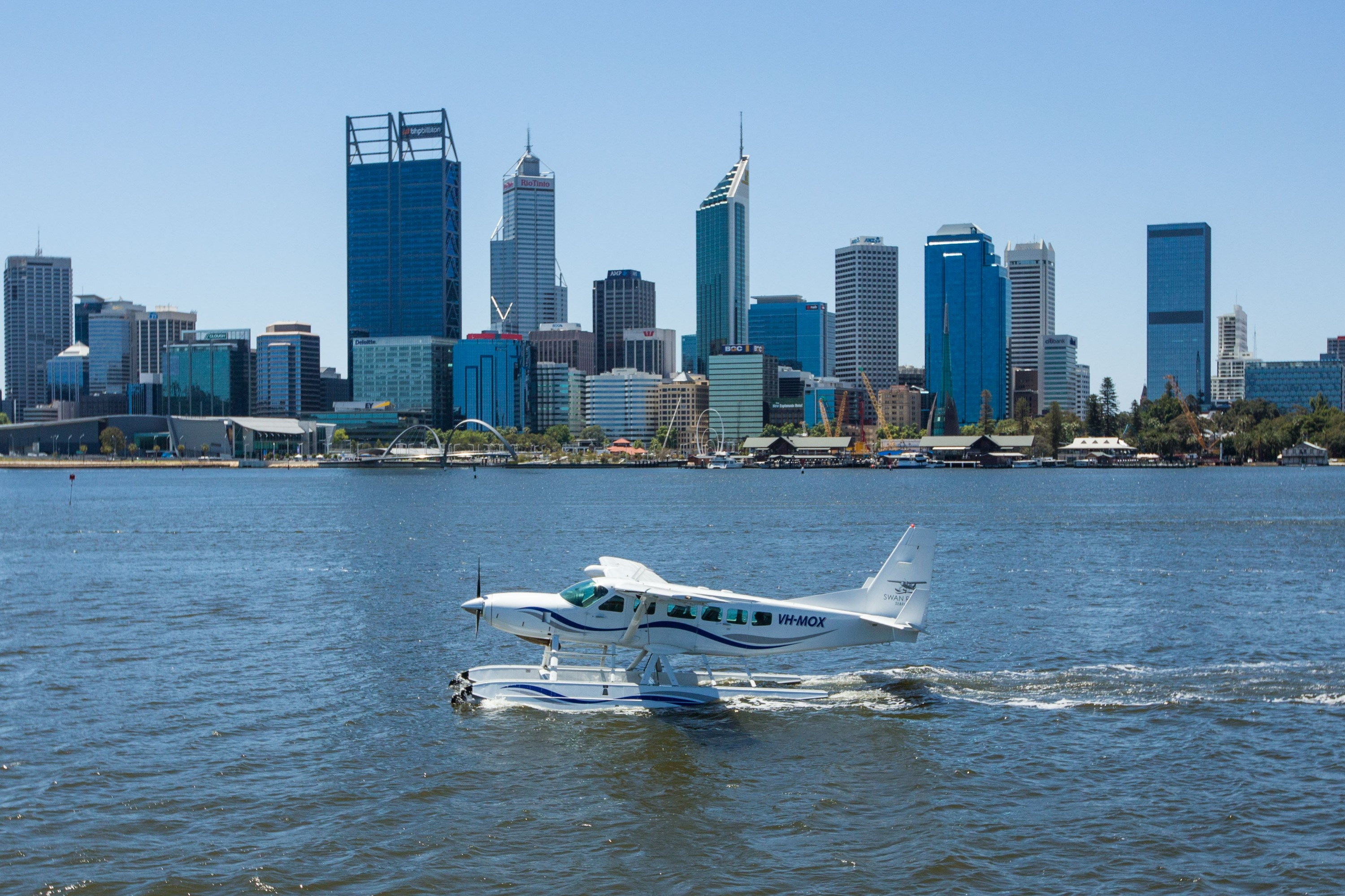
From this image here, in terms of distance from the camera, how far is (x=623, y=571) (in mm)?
25688

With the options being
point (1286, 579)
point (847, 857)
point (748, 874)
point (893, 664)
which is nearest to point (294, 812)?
point (748, 874)

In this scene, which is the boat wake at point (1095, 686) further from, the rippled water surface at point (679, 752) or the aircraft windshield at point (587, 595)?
the aircraft windshield at point (587, 595)

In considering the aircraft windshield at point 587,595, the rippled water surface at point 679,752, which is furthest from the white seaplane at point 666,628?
the rippled water surface at point 679,752

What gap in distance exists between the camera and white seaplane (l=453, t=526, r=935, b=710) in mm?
24172

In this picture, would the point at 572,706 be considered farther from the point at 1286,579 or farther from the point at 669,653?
the point at 1286,579

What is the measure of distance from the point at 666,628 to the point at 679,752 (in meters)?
3.42

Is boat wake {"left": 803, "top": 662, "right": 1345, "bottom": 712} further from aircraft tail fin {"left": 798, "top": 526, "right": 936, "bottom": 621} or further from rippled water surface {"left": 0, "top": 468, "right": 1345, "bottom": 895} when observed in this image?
aircraft tail fin {"left": 798, "top": 526, "right": 936, "bottom": 621}

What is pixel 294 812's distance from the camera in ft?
58.8

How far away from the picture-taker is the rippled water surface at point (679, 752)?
1605cm

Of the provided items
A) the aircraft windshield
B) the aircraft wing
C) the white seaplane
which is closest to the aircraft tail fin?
the white seaplane

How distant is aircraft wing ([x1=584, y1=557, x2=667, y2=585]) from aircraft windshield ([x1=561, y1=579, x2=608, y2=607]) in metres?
0.61

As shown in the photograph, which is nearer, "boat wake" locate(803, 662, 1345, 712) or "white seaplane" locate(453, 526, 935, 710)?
"white seaplane" locate(453, 526, 935, 710)

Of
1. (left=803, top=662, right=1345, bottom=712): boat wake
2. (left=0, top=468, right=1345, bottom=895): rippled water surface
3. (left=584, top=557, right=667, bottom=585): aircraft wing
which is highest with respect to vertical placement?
(left=584, top=557, right=667, bottom=585): aircraft wing

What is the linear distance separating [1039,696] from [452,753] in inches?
496
